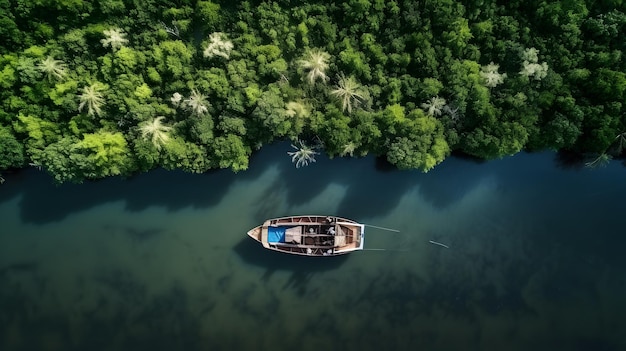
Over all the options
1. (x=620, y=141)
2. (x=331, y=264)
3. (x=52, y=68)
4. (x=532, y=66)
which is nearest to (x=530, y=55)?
(x=532, y=66)

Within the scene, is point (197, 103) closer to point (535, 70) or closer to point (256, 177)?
point (256, 177)

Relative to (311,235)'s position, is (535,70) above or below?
above

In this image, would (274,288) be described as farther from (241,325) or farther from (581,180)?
(581,180)

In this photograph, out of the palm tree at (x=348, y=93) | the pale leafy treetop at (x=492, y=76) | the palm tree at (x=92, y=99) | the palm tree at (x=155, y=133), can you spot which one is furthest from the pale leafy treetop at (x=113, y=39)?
the pale leafy treetop at (x=492, y=76)

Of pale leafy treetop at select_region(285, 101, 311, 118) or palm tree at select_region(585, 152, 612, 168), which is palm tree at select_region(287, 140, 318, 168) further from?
palm tree at select_region(585, 152, 612, 168)

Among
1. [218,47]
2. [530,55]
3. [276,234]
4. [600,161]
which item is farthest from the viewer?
[276,234]

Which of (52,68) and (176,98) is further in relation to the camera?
(176,98)

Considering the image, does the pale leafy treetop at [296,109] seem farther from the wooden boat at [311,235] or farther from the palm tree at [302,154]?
the wooden boat at [311,235]

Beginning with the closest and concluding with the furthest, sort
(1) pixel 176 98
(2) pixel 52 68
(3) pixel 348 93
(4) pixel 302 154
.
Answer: (3) pixel 348 93
(2) pixel 52 68
(1) pixel 176 98
(4) pixel 302 154

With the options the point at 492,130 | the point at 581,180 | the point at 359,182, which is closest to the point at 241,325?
the point at 359,182
